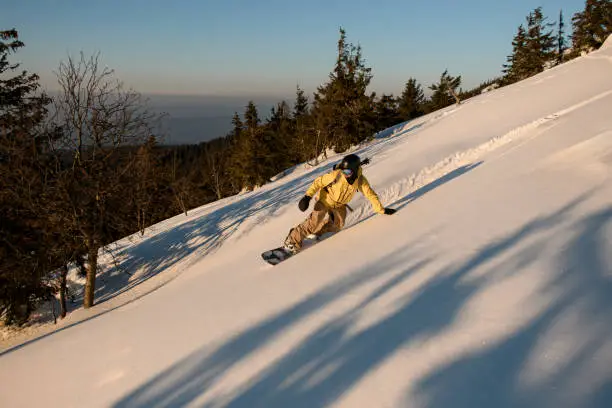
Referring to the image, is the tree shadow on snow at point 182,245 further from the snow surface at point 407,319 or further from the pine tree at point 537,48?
the pine tree at point 537,48

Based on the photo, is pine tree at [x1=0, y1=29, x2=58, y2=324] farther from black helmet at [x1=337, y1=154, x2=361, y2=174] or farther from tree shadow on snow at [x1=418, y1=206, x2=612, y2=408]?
tree shadow on snow at [x1=418, y1=206, x2=612, y2=408]

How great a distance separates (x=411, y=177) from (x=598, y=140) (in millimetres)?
3862

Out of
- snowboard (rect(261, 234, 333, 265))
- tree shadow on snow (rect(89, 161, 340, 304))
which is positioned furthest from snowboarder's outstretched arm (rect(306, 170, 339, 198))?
tree shadow on snow (rect(89, 161, 340, 304))

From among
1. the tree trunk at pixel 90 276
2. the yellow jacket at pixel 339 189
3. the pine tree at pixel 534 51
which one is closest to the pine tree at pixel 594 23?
the pine tree at pixel 534 51

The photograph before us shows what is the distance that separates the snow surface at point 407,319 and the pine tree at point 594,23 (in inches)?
1617

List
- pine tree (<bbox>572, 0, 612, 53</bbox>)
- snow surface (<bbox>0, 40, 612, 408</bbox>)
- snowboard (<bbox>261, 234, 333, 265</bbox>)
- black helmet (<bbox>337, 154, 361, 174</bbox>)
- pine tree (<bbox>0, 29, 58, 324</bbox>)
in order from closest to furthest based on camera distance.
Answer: snow surface (<bbox>0, 40, 612, 408</bbox>), black helmet (<bbox>337, 154, 361, 174</bbox>), snowboard (<bbox>261, 234, 333, 265</bbox>), pine tree (<bbox>0, 29, 58, 324</bbox>), pine tree (<bbox>572, 0, 612, 53</bbox>)

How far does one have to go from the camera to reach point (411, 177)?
8.61 metres

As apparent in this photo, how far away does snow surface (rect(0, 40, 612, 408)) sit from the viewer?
232cm

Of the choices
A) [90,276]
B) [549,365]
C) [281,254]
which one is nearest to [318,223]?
[281,254]

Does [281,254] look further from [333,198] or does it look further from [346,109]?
[346,109]

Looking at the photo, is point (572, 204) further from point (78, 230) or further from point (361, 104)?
point (361, 104)

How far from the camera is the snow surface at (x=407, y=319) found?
7.61 ft

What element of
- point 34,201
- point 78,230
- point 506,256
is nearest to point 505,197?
point 506,256

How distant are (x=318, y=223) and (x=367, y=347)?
10.6 feet
